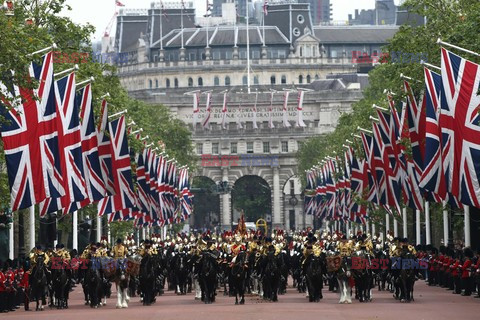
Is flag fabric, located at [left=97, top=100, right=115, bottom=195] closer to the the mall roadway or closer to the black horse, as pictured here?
the the mall roadway

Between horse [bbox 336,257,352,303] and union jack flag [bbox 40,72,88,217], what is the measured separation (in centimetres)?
955

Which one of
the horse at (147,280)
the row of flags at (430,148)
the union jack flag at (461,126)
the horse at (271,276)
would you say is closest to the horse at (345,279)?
the horse at (271,276)

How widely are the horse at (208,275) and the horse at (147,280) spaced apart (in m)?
1.76

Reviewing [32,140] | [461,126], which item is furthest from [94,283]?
[461,126]

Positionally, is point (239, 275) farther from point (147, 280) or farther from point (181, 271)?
point (181, 271)

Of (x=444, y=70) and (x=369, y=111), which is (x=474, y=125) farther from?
(x=369, y=111)

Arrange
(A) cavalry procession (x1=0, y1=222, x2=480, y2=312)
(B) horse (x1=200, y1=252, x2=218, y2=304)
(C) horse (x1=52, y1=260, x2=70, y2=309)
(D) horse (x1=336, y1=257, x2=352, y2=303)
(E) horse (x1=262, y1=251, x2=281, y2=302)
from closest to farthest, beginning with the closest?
(C) horse (x1=52, y1=260, x2=70, y2=309), (A) cavalry procession (x1=0, y1=222, x2=480, y2=312), (D) horse (x1=336, y1=257, x2=352, y2=303), (E) horse (x1=262, y1=251, x2=281, y2=302), (B) horse (x1=200, y1=252, x2=218, y2=304)

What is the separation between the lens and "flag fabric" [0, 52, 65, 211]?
57.9 meters

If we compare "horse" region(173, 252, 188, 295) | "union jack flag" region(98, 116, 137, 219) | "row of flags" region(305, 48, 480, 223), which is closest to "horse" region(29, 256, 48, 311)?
"horse" region(173, 252, 188, 295)

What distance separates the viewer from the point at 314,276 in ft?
210

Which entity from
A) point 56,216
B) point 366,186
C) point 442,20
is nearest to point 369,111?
point 366,186

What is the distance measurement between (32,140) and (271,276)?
33.7 feet

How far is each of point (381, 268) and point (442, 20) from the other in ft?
85.9

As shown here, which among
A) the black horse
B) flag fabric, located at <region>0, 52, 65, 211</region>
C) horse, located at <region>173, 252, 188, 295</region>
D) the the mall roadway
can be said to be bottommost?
the the mall roadway
